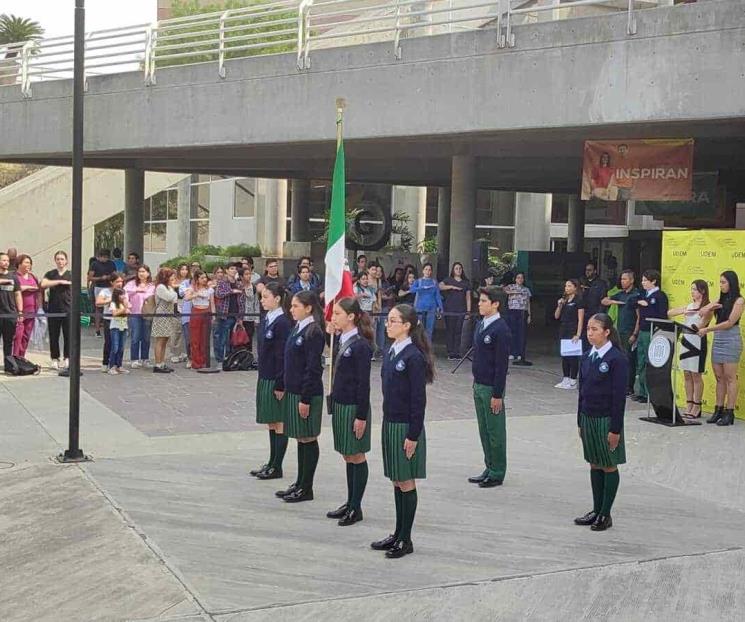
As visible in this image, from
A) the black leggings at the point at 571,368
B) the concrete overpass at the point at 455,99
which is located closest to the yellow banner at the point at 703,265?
the concrete overpass at the point at 455,99

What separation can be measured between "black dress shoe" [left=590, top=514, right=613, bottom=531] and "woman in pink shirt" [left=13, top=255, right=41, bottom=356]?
1059cm

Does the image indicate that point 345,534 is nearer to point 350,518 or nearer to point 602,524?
point 350,518

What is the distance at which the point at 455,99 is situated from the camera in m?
15.9

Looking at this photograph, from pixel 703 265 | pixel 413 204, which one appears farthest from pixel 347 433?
pixel 413 204

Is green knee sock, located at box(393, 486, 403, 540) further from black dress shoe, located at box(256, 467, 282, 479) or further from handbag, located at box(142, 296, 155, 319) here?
handbag, located at box(142, 296, 155, 319)

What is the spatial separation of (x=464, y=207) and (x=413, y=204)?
65.0 ft

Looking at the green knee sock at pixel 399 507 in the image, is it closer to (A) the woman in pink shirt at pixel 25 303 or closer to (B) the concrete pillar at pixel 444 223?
(A) the woman in pink shirt at pixel 25 303

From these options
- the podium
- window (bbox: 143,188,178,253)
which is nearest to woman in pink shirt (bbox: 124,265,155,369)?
the podium

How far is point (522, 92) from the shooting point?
49.8 feet

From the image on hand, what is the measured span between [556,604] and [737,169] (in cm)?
2032

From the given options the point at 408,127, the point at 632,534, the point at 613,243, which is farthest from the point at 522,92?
the point at 613,243

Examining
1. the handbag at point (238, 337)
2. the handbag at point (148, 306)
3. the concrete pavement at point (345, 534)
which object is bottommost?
the concrete pavement at point (345, 534)

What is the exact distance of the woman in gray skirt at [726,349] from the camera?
1273 centimetres

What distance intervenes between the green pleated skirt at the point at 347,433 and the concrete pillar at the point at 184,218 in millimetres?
39663
